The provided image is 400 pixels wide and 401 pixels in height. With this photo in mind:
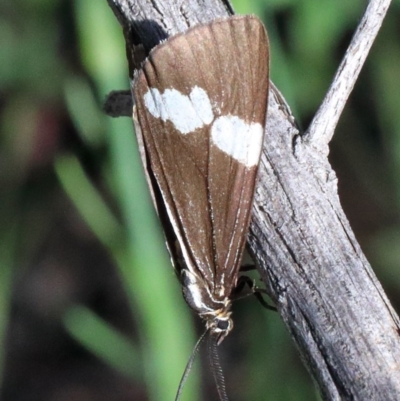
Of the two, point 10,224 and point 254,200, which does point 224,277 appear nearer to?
point 254,200

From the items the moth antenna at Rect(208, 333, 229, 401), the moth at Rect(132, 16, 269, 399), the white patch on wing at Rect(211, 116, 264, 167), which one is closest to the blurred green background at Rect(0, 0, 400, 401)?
the moth antenna at Rect(208, 333, 229, 401)

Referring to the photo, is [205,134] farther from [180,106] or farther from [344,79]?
[344,79]

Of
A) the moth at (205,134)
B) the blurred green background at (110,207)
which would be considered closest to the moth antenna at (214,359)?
the blurred green background at (110,207)

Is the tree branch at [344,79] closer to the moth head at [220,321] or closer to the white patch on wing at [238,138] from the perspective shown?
the white patch on wing at [238,138]

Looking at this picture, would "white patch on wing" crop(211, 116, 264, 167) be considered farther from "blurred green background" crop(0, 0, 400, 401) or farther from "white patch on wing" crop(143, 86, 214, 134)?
"blurred green background" crop(0, 0, 400, 401)

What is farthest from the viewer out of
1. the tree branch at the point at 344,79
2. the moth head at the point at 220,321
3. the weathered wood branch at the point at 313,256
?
the moth head at the point at 220,321

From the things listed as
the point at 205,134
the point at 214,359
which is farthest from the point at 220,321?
the point at 205,134
